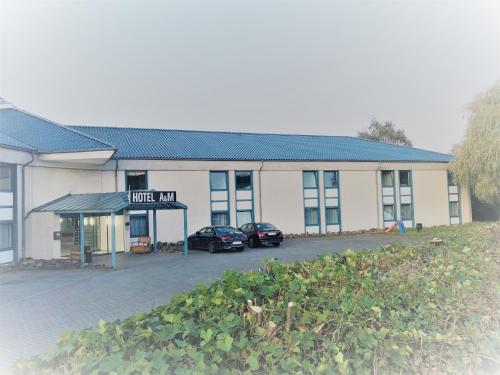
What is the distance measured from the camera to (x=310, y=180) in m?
29.3

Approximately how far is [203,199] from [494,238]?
19280 millimetres

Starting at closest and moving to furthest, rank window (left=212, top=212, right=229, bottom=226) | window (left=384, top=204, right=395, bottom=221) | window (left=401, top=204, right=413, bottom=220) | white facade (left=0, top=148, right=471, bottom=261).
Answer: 1. white facade (left=0, top=148, right=471, bottom=261)
2. window (left=212, top=212, right=229, bottom=226)
3. window (left=384, top=204, right=395, bottom=221)
4. window (left=401, top=204, right=413, bottom=220)

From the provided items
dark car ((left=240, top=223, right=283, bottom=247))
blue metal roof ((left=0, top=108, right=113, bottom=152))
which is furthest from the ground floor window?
dark car ((left=240, top=223, right=283, bottom=247))

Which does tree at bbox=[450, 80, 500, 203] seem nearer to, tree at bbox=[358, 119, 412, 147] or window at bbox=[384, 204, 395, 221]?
window at bbox=[384, 204, 395, 221]

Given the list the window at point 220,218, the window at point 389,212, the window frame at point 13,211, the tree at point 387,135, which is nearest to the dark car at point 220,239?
the window at point 220,218

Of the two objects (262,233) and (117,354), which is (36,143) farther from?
(117,354)

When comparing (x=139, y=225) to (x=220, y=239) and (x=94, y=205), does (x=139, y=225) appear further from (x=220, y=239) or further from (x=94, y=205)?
(x=94, y=205)

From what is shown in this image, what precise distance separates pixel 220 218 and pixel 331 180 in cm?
867

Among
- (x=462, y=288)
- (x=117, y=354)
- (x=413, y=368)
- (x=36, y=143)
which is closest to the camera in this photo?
(x=117, y=354)

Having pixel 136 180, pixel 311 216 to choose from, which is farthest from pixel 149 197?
pixel 311 216

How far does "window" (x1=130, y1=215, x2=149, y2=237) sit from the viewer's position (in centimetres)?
2359

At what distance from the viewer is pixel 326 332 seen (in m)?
Answer: 3.94

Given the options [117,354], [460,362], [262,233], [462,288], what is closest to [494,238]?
[462,288]

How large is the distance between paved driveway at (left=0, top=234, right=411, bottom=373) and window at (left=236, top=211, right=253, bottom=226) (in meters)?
6.23
